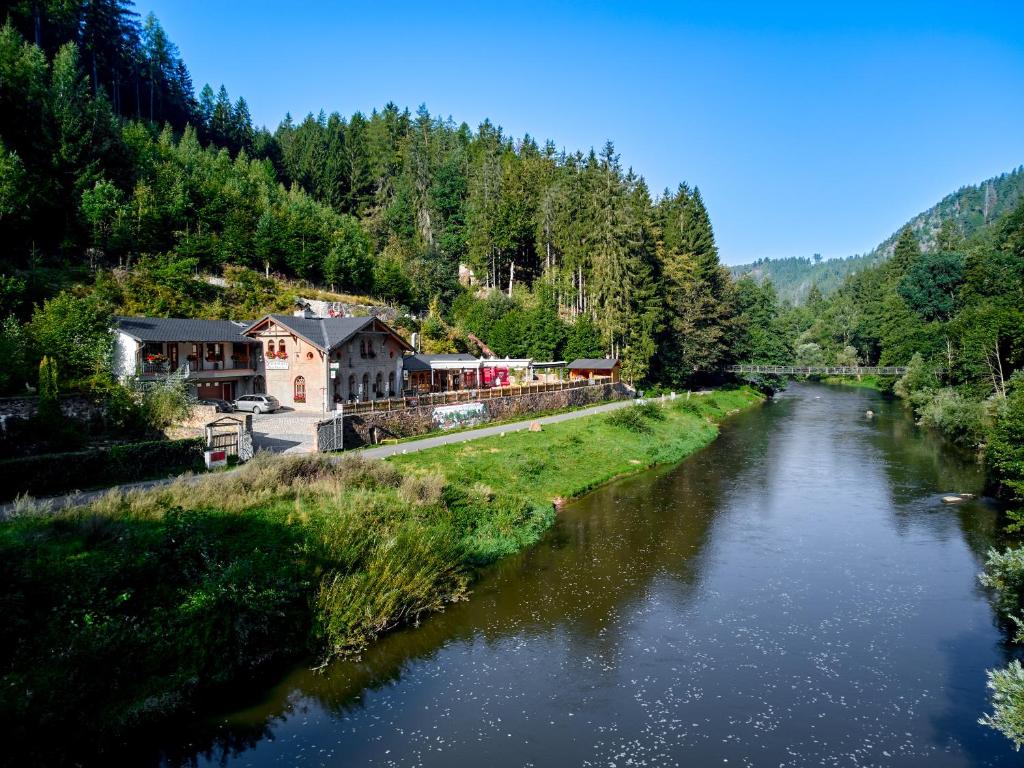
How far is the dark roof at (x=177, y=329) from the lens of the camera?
43.4 metres

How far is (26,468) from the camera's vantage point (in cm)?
2259

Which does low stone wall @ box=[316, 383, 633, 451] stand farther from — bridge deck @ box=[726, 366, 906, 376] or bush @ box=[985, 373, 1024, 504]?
bridge deck @ box=[726, 366, 906, 376]

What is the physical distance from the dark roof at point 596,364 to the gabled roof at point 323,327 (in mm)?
22084

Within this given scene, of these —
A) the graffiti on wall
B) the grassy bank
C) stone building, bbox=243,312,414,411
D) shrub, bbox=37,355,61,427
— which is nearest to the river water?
the grassy bank

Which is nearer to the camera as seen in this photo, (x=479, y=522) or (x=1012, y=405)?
(x=479, y=522)

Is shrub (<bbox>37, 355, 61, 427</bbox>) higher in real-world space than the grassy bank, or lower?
higher

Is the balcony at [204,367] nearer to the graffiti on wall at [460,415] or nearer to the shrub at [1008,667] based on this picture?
the graffiti on wall at [460,415]

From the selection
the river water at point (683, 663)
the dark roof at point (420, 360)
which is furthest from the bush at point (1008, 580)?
the dark roof at point (420, 360)

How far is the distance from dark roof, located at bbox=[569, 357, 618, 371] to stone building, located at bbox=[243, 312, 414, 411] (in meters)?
22.3

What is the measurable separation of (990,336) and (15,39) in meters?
90.0

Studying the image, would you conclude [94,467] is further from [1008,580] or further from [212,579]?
[1008,580]

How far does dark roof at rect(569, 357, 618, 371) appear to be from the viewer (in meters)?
64.2

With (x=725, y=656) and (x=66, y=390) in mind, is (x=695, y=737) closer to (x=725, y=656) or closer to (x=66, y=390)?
(x=725, y=656)

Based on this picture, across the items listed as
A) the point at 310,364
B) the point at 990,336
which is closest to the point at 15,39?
the point at 310,364
